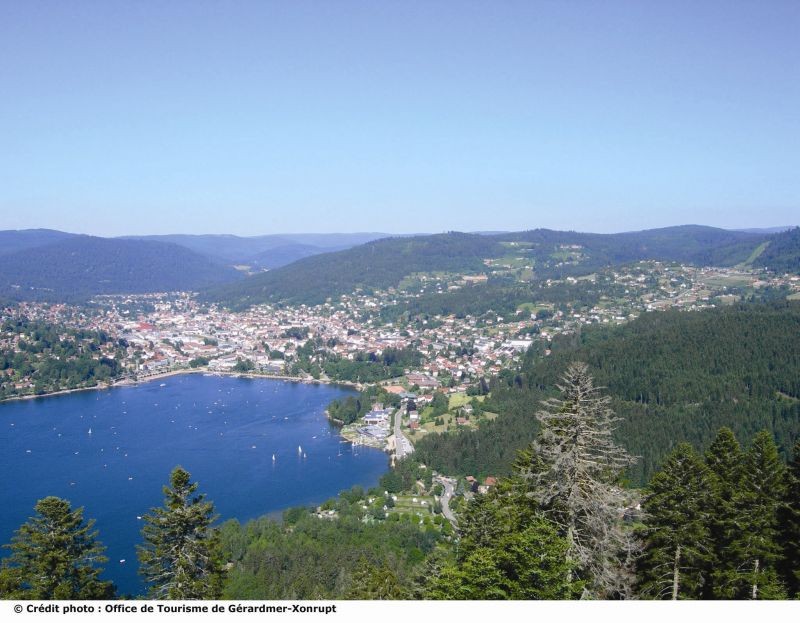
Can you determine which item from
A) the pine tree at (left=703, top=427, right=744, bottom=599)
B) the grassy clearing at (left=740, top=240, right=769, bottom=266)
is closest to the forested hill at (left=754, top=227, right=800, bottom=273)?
the grassy clearing at (left=740, top=240, right=769, bottom=266)

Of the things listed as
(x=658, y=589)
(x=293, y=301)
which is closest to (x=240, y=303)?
(x=293, y=301)

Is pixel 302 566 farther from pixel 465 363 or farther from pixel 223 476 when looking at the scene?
pixel 465 363

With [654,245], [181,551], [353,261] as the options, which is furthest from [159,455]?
[654,245]

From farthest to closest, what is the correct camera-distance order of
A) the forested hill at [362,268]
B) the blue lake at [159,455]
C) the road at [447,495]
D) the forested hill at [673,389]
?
the forested hill at [362,268]
the forested hill at [673,389]
the blue lake at [159,455]
the road at [447,495]

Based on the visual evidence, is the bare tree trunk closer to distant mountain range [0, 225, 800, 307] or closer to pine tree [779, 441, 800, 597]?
pine tree [779, 441, 800, 597]

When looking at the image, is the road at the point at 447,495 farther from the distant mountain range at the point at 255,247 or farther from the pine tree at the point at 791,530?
the distant mountain range at the point at 255,247

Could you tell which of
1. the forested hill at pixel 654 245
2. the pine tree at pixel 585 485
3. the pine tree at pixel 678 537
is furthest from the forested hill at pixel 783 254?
the pine tree at pixel 585 485
